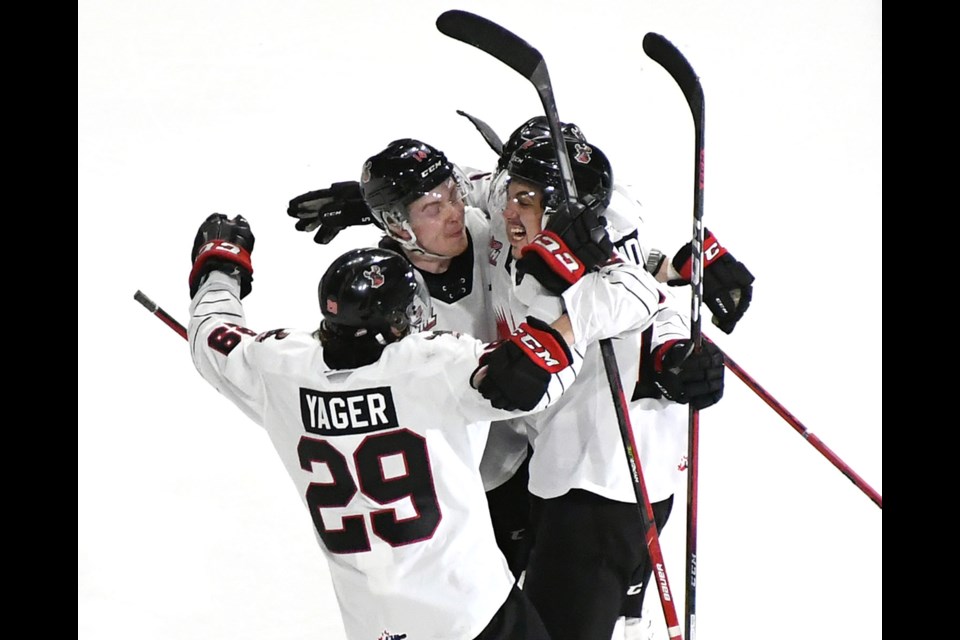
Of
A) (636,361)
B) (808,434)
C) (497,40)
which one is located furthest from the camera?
(808,434)

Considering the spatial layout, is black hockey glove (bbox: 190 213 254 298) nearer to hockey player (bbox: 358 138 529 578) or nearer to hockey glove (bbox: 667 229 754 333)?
hockey player (bbox: 358 138 529 578)

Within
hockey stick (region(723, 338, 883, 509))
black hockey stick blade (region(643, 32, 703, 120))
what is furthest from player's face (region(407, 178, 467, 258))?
hockey stick (region(723, 338, 883, 509))

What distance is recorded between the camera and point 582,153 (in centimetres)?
243

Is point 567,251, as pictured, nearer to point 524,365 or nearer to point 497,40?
point 524,365

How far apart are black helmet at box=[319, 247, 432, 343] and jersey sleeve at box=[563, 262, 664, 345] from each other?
284 millimetres

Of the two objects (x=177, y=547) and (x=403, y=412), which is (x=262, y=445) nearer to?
(x=177, y=547)

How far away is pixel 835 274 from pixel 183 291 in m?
2.07

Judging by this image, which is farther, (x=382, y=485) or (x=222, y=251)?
(x=222, y=251)

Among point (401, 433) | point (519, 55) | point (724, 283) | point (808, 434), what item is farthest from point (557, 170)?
point (808, 434)

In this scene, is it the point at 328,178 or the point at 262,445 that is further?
the point at 328,178

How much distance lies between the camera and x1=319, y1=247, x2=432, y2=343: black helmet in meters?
2.03

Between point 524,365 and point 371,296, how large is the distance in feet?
0.93

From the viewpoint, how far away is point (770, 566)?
3.02 metres
